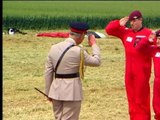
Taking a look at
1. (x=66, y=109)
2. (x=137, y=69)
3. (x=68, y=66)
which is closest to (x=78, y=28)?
(x=68, y=66)

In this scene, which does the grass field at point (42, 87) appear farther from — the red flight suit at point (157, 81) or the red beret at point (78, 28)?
the red beret at point (78, 28)

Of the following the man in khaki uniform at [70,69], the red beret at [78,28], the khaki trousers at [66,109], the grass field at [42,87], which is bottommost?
the grass field at [42,87]

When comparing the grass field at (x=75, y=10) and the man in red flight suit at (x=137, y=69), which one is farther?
the grass field at (x=75, y=10)

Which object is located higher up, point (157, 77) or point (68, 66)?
point (68, 66)

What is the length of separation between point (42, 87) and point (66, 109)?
21.4 feet

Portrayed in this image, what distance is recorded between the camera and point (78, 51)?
7141 millimetres

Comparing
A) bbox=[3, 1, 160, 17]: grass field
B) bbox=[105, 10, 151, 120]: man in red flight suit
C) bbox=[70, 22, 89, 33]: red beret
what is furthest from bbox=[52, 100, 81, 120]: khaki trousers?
bbox=[3, 1, 160, 17]: grass field

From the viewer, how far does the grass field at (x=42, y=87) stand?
10836 millimetres

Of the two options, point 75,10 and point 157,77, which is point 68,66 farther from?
point 75,10

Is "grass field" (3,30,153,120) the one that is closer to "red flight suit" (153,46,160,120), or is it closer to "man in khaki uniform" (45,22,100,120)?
"red flight suit" (153,46,160,120)

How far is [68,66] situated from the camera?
23.6 feet

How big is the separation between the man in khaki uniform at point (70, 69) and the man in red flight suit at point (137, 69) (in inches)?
52.1

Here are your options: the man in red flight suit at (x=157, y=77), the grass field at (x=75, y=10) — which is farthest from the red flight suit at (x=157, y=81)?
the grass field at (x=75, y=10)

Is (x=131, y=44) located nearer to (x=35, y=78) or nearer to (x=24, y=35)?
(x=35, y=78)
